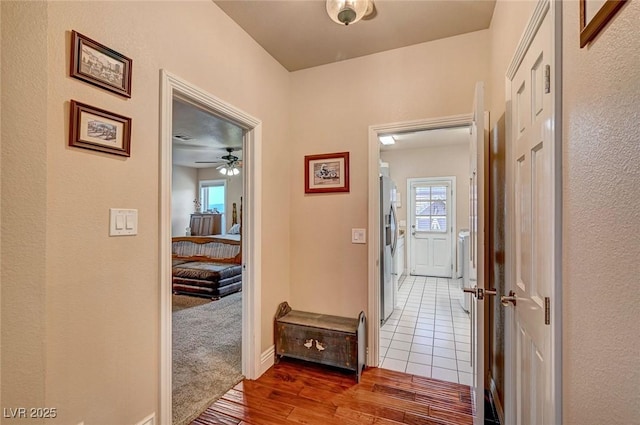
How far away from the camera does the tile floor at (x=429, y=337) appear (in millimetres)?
2426

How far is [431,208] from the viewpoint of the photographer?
596 centimetres

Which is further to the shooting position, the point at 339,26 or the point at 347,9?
the point at 339,26

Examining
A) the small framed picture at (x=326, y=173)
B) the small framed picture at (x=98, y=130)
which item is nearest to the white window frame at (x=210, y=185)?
the small framed picture at (x=326, y=173)

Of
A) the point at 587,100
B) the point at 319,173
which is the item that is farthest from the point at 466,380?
the point at 587,100

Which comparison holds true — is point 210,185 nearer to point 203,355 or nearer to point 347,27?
point 203,355

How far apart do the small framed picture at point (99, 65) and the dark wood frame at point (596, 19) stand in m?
1.71

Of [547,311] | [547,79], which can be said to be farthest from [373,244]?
[547,79]

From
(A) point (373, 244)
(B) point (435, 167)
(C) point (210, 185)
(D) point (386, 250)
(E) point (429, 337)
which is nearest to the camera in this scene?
(A) point (373, 244)

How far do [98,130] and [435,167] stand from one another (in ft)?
18.6

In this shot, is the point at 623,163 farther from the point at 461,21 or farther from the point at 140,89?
the point at 461,21

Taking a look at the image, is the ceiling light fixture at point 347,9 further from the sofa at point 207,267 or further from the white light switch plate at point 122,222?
the sofa at point 207,267

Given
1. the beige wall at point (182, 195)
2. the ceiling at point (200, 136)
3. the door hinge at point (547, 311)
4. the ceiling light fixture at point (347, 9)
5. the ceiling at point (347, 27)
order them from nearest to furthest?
the door hinge at point (547, 311) → the ceiling light fixture at point (347, 9) → the ceiling at point (347, 27) → the ceiling at point (200, 136) → the beige wall at point (182, 195)

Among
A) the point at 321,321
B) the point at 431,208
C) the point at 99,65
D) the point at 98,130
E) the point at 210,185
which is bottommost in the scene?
the point at 321,321

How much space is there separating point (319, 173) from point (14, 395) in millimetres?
2195
